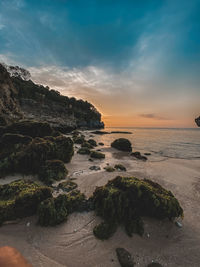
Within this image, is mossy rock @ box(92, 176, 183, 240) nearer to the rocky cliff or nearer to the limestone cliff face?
the rocky cliff

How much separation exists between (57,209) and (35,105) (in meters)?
42.5

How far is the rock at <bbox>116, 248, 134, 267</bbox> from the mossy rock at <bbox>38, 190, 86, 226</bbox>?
5.17 feet

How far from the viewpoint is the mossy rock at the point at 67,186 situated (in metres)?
4.90

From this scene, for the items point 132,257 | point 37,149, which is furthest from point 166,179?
point 37,149

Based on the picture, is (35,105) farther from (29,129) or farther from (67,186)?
(67,186)

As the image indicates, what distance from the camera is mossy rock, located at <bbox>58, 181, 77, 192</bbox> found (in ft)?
16.1

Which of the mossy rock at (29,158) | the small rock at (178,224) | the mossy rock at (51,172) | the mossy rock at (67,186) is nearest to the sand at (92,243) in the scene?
the small rock at (178,224)

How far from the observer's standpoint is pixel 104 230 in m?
2.92

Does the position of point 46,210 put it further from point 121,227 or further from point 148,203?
point 148,203

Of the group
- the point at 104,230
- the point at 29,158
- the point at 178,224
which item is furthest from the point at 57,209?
the point at 29,158

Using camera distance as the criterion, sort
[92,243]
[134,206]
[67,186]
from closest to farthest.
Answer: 1. [92,243]
2. [134,206]
3. [67,186]

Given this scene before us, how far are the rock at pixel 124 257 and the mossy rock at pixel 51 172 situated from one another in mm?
3857

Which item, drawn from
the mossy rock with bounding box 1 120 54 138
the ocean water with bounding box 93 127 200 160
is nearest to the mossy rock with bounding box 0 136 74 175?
the mossy rock with bounding box 1 120 54 138

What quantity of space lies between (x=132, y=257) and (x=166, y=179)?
5547mm
